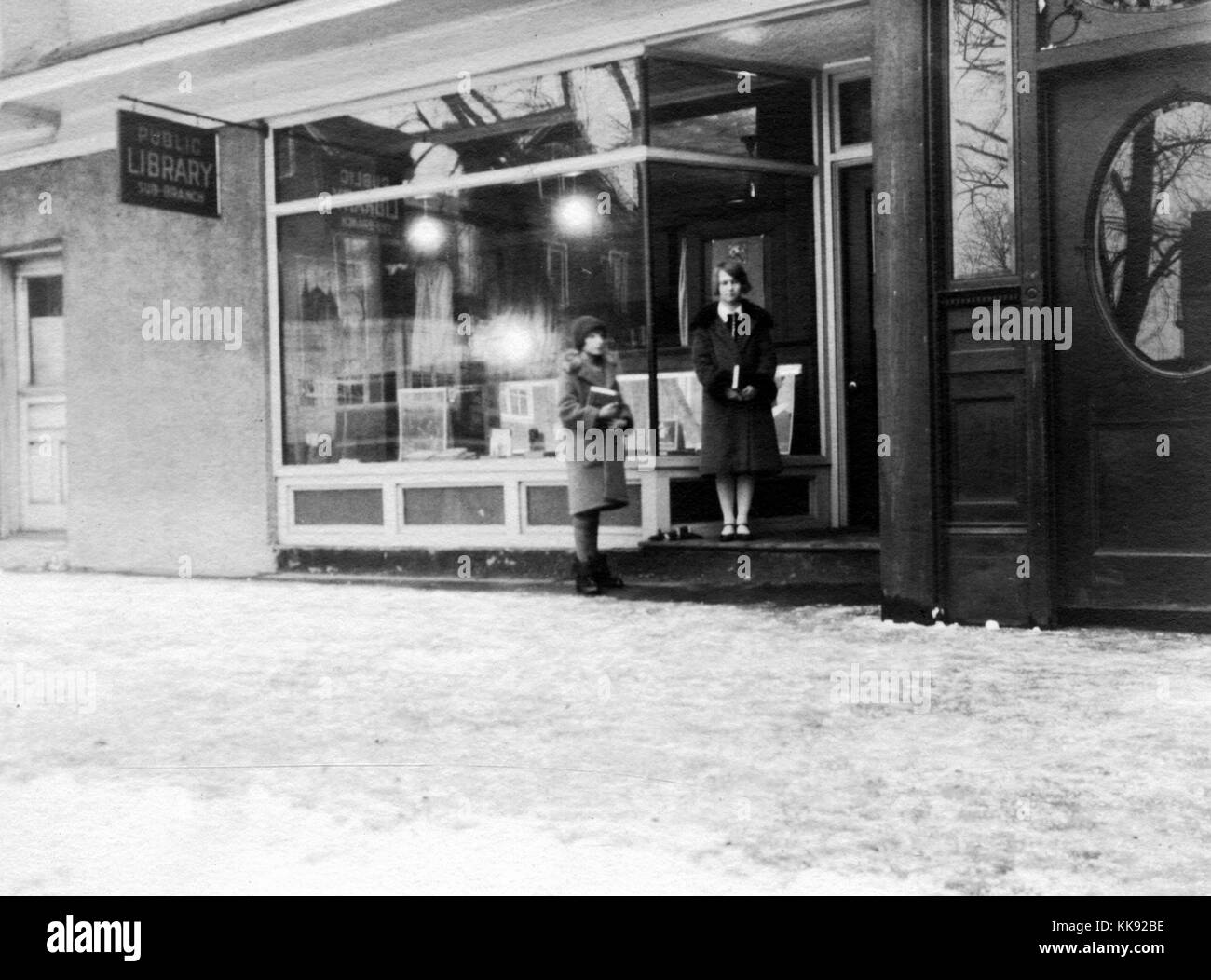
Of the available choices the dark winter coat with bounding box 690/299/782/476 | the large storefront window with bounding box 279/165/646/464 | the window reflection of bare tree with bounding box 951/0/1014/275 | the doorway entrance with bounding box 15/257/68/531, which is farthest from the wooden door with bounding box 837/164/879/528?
the doorway entrance with bounding box 15/257/68/531

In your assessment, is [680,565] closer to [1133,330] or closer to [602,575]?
[602,575]

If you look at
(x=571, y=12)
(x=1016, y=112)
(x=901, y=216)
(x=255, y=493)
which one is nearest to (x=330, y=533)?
(x=255, y=493)

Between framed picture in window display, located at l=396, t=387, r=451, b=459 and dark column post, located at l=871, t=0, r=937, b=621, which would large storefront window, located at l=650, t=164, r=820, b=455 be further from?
dark column post, located at l=871, t=0, r=937, b=621

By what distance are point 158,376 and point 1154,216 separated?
8.62 metres

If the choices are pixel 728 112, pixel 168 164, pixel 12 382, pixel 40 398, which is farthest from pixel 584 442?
pixel 12 382

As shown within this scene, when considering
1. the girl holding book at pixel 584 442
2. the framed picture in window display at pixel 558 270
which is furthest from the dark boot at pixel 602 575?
the framed picture in window display at pixel 558 270

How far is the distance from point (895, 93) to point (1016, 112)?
68 centimetres

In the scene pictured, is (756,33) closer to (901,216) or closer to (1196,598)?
(901,216)

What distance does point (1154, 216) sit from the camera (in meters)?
7.49

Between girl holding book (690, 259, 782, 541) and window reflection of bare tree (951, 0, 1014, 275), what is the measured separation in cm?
210

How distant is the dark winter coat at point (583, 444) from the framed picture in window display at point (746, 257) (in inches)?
57.8

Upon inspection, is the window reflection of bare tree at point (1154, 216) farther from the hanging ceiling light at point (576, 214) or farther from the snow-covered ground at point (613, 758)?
the hanging ceiling light at point (576, 214)

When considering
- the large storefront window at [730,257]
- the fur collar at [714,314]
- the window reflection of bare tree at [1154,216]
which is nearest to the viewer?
the window reflection of bare tree at [1154,216]

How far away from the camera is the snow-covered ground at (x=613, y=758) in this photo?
3.86 metres
